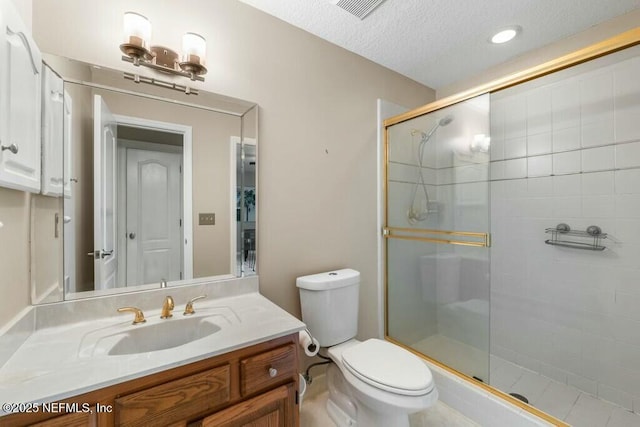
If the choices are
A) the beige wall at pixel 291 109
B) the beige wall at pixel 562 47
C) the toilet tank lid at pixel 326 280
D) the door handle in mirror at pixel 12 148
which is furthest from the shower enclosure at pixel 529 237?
the door handle in mirror at pixel 12 148

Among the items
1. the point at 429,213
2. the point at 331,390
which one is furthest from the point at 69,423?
the point at 429,213

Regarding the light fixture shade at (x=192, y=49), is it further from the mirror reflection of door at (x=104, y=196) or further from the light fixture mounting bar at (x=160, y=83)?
the mirror reflection of door at (x=104, y=196)

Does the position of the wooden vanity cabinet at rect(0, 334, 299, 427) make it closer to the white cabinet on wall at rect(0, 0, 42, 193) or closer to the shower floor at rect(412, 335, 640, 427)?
the white cabinet on wall at rect(0, 0, 42, 193)

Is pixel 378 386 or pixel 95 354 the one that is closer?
pixel 95 354

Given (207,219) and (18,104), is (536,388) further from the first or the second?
(18,104)

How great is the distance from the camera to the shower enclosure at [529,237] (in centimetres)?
169

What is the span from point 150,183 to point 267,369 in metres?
1.00

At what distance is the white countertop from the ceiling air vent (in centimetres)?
166

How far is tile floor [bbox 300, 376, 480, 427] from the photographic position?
1580 millimetres

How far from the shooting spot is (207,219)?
147 cm

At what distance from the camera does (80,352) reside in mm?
919

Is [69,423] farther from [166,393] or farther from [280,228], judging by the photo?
[280,228]

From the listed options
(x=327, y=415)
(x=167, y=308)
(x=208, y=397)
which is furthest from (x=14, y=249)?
(x=327, y=415)

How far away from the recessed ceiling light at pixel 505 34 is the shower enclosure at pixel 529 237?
1.11 feet
